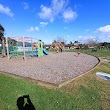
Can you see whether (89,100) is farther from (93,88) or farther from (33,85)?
(33,85)

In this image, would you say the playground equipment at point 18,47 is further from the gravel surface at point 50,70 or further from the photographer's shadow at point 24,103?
the photographer's shadow at point 24,103

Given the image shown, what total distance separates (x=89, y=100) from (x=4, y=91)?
3.00m

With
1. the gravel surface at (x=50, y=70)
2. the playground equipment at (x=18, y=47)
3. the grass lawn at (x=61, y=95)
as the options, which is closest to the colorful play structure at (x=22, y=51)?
the playground equipment at (x=18, y=47)

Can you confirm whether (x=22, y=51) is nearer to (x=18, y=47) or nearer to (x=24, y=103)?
(x=18, y=47)

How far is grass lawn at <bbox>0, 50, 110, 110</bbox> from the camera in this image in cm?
373

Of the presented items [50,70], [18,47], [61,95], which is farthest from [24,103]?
[18,47]

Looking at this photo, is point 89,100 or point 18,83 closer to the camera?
point 89,100

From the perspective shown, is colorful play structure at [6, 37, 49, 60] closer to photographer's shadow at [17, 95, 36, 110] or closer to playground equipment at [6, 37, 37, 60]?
playground equipment at [6, 37, 37, 60]

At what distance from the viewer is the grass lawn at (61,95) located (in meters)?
3.73

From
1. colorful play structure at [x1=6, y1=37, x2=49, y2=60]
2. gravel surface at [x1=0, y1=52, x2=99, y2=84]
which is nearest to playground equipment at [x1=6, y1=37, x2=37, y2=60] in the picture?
colorful play structure at [x1=6, y1=37, x2=49, y2=60]

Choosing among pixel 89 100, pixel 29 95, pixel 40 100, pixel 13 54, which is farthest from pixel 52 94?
pixel 13 54

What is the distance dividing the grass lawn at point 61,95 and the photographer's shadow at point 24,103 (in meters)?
0.12

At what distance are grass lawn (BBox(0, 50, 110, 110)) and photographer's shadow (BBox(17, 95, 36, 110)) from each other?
0.12 meters

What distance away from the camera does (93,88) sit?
4.96m
